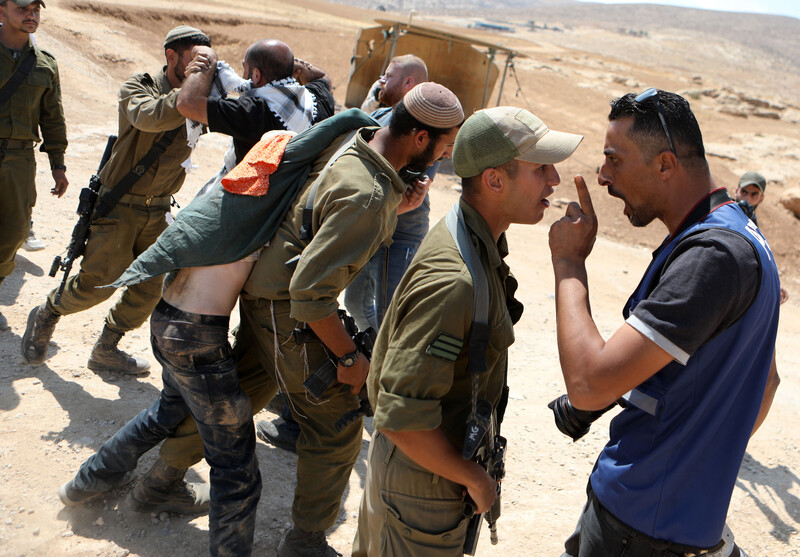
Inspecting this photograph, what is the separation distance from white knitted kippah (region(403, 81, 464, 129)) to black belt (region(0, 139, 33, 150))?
3527 mm

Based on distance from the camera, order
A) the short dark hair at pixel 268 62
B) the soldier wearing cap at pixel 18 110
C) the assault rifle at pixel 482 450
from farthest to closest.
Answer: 1. the soldier wearing cap at pixel 18 110
2. the short dark hair at pixel 268 62
3. the assault rifle at pixel 482 450

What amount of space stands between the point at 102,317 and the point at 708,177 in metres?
4.64

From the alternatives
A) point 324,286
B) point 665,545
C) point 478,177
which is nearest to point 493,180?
point 478,177

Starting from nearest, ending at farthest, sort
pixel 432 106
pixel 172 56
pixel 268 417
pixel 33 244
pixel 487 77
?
pixel 432 106, pixel 172 56, pixel 268 417, pixel 33 244, pixel 487 77

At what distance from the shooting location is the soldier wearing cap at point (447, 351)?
6.18ft

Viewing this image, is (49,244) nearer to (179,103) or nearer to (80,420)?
(80,420)

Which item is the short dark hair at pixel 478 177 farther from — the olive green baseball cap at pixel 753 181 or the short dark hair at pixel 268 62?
the olive green baseball cap at pixel 753 181

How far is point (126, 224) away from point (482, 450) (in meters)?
3.09

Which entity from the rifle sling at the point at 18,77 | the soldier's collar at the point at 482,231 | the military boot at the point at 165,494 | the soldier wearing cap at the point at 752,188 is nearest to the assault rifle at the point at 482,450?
the soldier's collar at the point at 482,231

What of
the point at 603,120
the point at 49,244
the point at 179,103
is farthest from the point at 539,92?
the point at 179,103

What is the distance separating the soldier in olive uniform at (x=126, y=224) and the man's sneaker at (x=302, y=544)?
1.92 m

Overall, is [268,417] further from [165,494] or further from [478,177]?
[478,177]

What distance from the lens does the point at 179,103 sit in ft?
11.4

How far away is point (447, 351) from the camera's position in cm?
187
